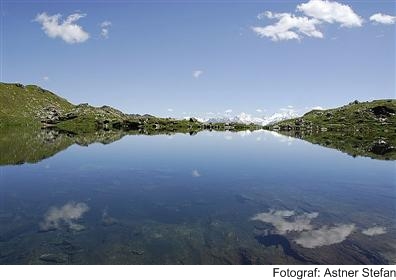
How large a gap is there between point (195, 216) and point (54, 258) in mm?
13956

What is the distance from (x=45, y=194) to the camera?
4459cm

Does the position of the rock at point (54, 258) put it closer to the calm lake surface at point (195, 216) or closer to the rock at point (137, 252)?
the calm lake surface at point (195, 216)

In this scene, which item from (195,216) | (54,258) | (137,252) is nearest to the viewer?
(54,258)

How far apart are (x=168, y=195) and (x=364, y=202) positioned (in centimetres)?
2246

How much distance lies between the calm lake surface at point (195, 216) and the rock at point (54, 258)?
2.6 inches

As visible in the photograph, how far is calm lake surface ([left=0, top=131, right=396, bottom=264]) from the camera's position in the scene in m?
25.6

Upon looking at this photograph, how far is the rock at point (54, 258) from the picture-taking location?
79.1 ft

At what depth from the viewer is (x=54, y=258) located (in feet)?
80.6

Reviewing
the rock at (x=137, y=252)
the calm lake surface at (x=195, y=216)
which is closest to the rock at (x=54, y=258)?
the calm lake surface at (x=195, y=216)

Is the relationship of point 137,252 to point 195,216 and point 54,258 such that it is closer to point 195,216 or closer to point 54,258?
point 54,258

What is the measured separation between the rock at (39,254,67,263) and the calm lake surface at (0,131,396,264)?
7 centimetres

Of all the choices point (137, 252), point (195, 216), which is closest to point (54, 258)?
point (137, 252)

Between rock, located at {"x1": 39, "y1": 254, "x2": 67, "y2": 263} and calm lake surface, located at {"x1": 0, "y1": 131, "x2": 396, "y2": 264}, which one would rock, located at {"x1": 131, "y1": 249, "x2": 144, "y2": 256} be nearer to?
calm lake surface, located at {"x1": 0, "y1": 131, "x2": 396, "y2": 264}

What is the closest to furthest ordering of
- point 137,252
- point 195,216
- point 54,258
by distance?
point 54,258 < point 137,252 < point 195,216
